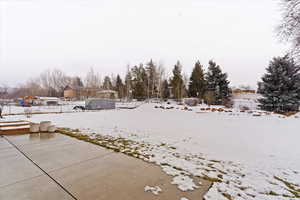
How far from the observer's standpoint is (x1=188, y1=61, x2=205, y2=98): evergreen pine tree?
103 ft

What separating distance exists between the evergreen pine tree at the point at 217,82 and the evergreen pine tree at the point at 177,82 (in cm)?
705

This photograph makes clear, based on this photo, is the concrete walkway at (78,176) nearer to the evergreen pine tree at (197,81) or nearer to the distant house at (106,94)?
the evergreen pine tree at (197,81)

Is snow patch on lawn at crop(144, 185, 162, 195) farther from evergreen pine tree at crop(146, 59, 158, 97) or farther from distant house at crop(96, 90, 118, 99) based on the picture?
distant house at crop(96, 90, 118, 99)

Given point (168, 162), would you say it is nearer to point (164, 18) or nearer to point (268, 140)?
point (268, 140)

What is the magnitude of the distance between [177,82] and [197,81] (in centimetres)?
478

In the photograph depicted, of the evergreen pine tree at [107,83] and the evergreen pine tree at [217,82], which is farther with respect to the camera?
the evergreen pine tree at [107,83]

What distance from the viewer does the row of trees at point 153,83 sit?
87.9 feet

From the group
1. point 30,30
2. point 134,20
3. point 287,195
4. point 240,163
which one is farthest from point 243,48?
point 30,30

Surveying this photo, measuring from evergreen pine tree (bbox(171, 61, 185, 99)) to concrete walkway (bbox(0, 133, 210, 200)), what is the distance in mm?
30327

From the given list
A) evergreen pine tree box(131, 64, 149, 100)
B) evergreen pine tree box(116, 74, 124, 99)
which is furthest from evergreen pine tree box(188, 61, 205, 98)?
evergreen pine tree box(116, 74, 124, 99)

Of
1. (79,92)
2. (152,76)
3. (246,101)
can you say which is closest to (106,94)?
(79,92)

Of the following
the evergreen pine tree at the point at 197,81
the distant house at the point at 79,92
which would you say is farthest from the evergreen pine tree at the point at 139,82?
the distant house at the point at 79,92

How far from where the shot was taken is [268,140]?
5.37 meters

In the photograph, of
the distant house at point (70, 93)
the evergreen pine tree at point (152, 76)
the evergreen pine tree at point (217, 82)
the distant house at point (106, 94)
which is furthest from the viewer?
the distant house at point (70, 93)
